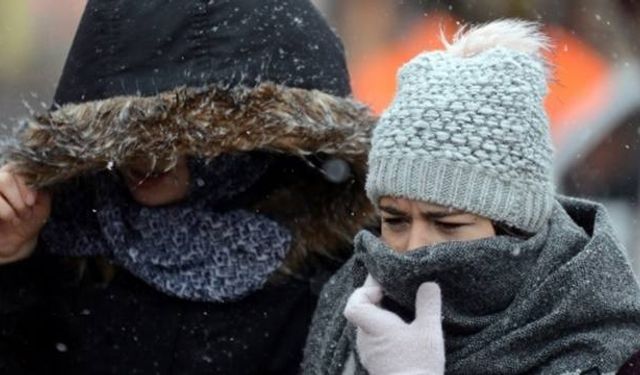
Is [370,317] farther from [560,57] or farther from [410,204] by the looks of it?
[560,57]

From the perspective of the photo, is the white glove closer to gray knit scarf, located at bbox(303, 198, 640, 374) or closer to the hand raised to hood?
gray knit scarf, located at bbox(303, 198, 640, 374)

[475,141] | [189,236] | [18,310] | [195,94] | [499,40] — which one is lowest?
[18,310]

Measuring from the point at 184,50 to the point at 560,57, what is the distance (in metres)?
6.91

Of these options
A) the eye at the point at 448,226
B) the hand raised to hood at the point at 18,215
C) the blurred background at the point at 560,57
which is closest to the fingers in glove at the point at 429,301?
the eye at the point at 448,226

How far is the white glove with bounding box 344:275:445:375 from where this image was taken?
2807mm

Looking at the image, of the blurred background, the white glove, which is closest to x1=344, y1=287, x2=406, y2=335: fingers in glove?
the white glove


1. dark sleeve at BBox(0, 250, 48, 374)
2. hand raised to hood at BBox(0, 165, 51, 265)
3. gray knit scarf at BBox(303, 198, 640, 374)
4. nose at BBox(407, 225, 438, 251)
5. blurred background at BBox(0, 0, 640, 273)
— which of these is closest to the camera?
gray knit scarf at BBox(303, 198, 640, 374)

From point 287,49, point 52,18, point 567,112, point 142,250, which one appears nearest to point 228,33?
point 287,49

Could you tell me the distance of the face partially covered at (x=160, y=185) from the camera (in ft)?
11.4

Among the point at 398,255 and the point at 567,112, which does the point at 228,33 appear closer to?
the point at 398,255

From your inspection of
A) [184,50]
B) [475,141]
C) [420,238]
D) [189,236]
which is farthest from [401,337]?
[184,50]

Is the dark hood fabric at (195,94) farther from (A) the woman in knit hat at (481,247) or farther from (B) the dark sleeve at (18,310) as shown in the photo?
(A) the woman in knit hat at (481,247)

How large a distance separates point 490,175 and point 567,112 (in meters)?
7.35

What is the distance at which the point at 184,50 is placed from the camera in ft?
11.1
